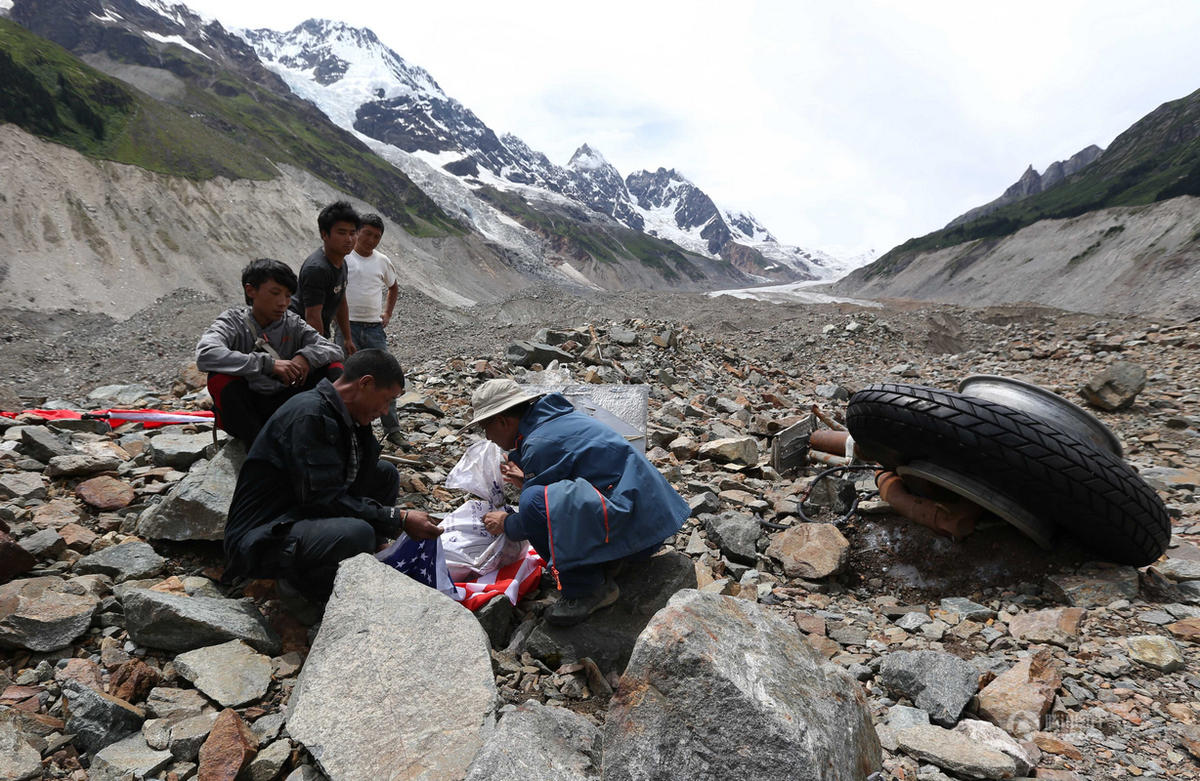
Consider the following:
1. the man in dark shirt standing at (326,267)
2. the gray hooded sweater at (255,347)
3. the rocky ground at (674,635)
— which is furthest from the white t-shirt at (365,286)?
the rocky ground at (674,635)

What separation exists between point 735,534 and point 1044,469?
1894 millimetres

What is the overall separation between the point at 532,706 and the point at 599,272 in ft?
372

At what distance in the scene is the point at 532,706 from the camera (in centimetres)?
220

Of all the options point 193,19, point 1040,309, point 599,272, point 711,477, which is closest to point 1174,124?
point 1040,309

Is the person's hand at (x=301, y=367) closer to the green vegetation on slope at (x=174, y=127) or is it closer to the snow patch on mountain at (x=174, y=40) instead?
the green vegetation on slope at (x=174, y=127)

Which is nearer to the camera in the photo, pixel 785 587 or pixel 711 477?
pixel 785 587

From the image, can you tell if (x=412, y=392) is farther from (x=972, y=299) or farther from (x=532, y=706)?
(x=972, y=299)

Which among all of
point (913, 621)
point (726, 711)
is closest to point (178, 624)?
point (726, 711)

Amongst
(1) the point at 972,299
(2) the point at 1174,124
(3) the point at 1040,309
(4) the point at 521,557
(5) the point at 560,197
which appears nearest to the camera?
(4) the point at 521,557

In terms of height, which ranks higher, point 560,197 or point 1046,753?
point 560,197

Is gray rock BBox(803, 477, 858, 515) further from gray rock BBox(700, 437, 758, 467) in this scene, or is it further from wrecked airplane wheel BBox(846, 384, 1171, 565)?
gray rock BBox(700, 437, 758, 467)

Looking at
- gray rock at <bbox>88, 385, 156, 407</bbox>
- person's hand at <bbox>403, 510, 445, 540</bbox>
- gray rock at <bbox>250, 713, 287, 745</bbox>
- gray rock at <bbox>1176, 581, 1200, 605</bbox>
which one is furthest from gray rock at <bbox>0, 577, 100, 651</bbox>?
gray rock at <bbox>1176, 581, 1200, 605</bbox>

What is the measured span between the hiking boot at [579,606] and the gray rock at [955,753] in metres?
1.47

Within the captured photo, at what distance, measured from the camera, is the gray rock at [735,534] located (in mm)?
4152
